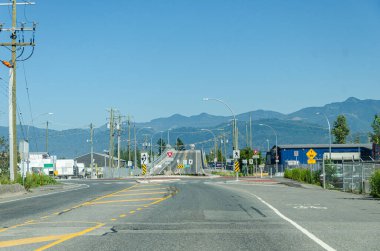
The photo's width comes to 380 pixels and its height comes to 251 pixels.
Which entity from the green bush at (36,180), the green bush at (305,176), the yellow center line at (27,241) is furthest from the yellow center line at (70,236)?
the green bush at (305,176)

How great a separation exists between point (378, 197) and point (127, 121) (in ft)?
319

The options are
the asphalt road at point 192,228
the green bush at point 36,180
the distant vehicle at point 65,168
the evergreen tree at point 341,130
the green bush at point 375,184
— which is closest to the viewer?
the asphalt road at point 192,228

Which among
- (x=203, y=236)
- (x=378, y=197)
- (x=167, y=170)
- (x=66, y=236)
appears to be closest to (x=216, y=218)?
(x=203, y=236)

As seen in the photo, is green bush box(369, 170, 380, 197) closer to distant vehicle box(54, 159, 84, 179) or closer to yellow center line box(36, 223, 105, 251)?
yellow center line box(36, 223, 105, 251)

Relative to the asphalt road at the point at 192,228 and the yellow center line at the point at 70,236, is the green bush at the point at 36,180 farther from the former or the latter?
the yellow center line at the point at 70,236

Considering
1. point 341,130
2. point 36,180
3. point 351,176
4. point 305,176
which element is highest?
point 341,130

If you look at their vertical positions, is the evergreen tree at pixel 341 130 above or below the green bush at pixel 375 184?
above

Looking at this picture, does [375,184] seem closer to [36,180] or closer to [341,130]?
[36,180]

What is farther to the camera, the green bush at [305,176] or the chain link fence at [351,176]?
the green bush at [305,176]

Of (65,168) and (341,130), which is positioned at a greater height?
(341,130)

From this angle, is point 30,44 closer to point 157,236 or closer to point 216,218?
point 216,218

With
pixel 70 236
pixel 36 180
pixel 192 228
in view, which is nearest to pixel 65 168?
pixel 36 180

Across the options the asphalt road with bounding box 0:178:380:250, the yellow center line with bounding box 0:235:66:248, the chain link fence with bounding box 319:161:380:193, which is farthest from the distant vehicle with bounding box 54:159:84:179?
the yellow center line with bounding box 0:235:66:248

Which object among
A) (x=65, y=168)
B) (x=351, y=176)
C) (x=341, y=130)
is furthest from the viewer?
(x=341, y=130)
